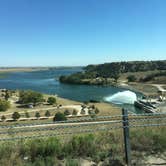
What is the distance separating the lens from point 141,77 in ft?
438

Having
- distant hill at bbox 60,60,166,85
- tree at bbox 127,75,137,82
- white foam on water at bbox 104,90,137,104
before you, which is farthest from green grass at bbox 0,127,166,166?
tree at bbox 127,75,137,82

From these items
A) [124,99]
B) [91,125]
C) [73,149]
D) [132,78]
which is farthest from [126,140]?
[132,78]

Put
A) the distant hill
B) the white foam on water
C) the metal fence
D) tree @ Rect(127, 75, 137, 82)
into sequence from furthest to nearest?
the distant hill < tree @ Rect(127, 75, 137, 82) < the white foam on water < the metal fence

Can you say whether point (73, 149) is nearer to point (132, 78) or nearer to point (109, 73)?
point (132, 78)

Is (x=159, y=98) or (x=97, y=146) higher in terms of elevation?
(x=97, y=146)

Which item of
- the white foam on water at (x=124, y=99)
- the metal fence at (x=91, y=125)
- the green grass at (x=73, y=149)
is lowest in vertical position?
the white foam on water at (x=124, y=99)

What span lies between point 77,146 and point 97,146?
469mm

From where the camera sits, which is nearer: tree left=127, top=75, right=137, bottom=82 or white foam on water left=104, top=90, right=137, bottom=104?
white foam on water left=104, top=90, right=137, bottom=104

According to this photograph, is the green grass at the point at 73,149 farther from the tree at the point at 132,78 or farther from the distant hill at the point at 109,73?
the tree at the point at 132,78

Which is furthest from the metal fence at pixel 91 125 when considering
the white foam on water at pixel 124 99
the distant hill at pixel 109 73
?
the distant hill at pixel 109 73

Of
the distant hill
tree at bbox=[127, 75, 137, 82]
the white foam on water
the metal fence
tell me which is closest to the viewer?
the metal fence

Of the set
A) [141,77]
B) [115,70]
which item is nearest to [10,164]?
[141,77]

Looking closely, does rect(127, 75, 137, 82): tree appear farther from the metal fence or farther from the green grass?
the green grass

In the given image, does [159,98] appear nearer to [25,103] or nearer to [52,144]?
[25,103]
